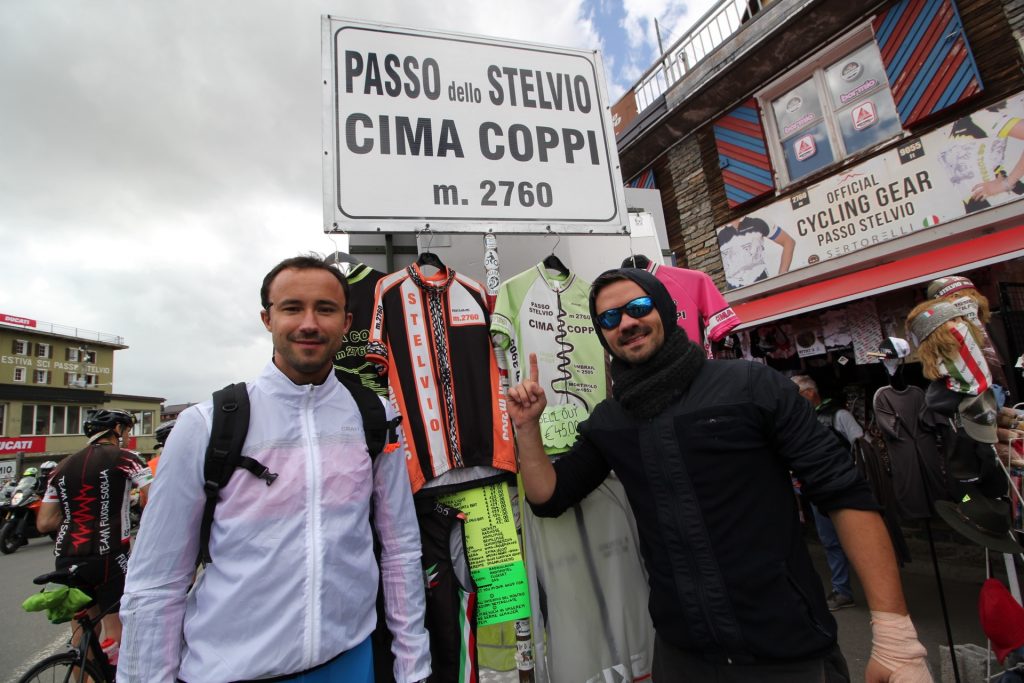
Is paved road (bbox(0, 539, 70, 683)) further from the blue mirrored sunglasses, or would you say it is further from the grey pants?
the blue mirrored sunglasses

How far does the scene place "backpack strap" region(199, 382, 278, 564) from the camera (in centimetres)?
129

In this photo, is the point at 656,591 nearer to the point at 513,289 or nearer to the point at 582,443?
the point at 582,443

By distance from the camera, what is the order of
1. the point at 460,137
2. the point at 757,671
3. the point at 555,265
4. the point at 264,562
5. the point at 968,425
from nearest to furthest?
the point at 264,562 < the point at 757,671 < the point at 460,137 < the point at 555,265 < the point at 968,425

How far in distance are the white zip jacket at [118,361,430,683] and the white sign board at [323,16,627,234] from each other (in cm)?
95

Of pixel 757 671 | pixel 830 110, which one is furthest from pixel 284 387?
pixel 830 110

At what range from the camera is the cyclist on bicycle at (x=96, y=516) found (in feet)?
12.7

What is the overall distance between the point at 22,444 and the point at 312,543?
138 ft

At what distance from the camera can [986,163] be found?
5.26 meters

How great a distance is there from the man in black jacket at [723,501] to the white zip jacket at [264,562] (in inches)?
27.1

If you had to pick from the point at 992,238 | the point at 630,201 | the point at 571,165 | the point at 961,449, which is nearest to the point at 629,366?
the point at 571,165

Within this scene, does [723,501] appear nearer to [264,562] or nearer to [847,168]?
[264,562]

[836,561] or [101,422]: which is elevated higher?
[101,422]

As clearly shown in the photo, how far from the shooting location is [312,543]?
1.33 metres

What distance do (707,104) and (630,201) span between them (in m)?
6.03
